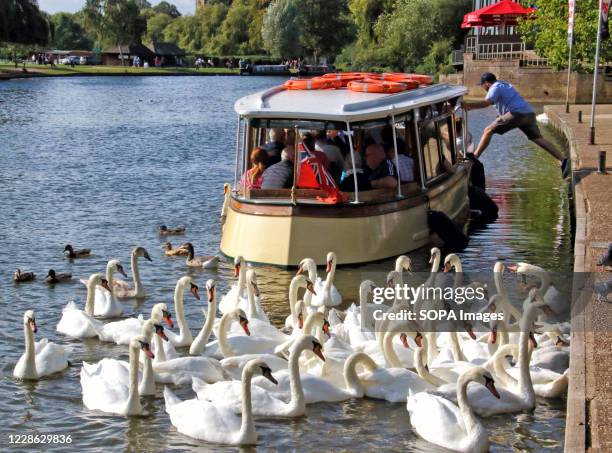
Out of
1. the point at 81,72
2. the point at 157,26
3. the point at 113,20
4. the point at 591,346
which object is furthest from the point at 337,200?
the point at 157,26

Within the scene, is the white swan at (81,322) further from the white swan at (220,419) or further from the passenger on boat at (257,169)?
the passenger on boat at (257,169)

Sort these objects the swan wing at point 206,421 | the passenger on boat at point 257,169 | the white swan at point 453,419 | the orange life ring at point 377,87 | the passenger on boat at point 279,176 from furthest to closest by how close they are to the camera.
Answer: the orange life ring at point 377,87
the passenger on boat at point 257,169
the passenger on boat at point 279,176
the swan wing at point 206,421
the white swan at point 453,419

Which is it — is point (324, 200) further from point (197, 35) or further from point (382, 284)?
point (197, 35)

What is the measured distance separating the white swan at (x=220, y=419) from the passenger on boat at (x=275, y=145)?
8.03 metres

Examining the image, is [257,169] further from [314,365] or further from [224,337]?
[314,365]

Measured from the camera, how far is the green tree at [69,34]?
625 feet

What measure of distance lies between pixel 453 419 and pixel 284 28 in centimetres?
11066

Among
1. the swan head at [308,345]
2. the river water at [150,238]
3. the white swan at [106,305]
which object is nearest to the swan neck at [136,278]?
the river water at [150,238]

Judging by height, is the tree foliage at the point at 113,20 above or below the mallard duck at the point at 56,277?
above

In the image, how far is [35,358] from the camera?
12.4m

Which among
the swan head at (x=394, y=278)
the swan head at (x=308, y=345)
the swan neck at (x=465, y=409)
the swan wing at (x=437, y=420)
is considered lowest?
the swan wing at (x=437, y=420)

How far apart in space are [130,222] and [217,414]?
12940 mm

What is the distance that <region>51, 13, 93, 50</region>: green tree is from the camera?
190500 millimetres

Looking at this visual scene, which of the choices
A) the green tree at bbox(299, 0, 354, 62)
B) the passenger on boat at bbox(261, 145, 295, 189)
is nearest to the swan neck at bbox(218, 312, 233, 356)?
the passenger on boat at bbox(261, 145, 295, 189)
